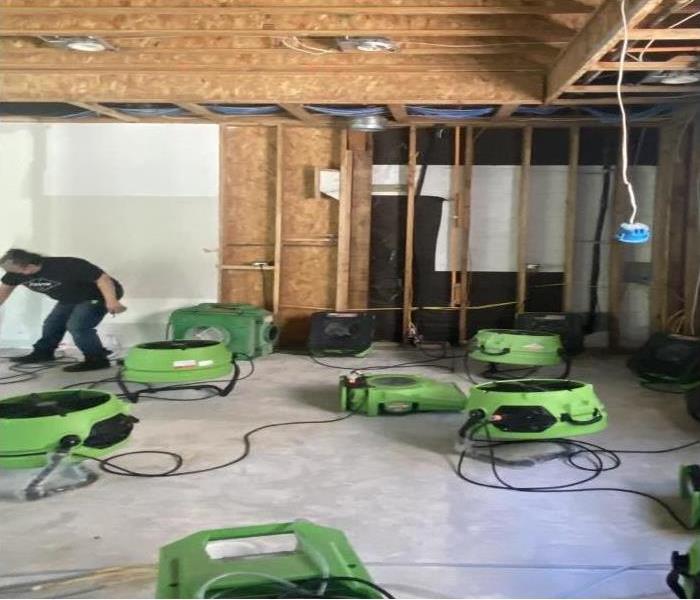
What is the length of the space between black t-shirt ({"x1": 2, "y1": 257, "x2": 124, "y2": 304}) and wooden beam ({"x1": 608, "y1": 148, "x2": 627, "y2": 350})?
13.8 feet

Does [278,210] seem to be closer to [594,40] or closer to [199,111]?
[199,111]

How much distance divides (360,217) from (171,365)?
8.90 feet

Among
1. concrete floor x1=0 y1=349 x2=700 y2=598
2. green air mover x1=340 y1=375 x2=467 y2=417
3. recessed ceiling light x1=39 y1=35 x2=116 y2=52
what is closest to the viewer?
concrete floor x1=0 y1=349 x2=700 y2=598

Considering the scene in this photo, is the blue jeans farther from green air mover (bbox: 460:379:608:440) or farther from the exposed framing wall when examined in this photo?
green air mover (bbox: 460:379:608:440)

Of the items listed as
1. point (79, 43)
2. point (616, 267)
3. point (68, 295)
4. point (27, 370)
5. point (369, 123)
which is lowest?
point (27, 370)

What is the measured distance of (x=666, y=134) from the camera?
6.12m

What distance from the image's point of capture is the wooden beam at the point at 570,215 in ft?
20.6

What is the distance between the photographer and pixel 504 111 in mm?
5668

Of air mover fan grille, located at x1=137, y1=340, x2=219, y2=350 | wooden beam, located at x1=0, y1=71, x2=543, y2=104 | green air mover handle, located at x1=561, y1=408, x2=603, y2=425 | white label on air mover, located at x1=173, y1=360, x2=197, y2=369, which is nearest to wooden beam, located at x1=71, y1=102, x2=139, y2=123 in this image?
wooden beam, located at x1=0, y1=71, x2=543, y2=104

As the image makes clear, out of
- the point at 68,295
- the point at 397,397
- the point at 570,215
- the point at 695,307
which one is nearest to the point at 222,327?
the point at 68,295

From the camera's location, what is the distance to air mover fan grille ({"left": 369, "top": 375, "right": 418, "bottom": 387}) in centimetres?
426

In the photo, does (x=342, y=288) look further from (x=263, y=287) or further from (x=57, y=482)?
(x=57, y=482)

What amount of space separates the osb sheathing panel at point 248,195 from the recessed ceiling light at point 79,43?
6.60 ft

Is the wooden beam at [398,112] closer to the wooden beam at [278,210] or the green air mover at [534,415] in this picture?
the wooden beam at [278,210]
